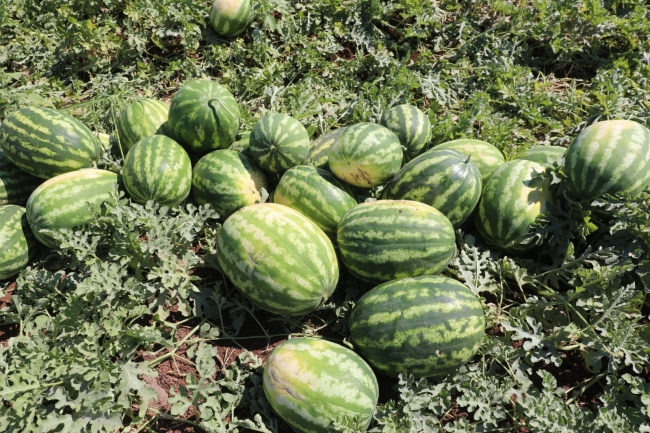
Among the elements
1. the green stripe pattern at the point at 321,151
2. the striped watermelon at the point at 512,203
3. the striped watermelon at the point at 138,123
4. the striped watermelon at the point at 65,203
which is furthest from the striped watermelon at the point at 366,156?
the striped watermelon at the point at 65,203

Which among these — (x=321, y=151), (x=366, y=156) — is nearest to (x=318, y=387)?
(x=366, y=156)

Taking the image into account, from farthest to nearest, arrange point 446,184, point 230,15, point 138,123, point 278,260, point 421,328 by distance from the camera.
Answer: point 230,15 → point 138,123 → point 446,184 → point 278,260 → point 421,328

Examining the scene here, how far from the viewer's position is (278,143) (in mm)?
3719

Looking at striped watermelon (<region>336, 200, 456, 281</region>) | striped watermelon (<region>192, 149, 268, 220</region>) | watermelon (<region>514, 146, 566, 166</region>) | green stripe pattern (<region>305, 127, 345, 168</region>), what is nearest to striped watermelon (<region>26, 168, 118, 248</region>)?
striped watermelon (<region>192, 149, 268, 220</region>)

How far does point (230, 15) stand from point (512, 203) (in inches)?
144

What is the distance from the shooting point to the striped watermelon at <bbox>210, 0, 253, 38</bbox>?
5445 millimetres

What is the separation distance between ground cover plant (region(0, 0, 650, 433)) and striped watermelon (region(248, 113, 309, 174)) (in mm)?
574

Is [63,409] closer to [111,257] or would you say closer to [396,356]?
[111,257]

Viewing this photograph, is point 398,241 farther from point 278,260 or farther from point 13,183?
point 13,183

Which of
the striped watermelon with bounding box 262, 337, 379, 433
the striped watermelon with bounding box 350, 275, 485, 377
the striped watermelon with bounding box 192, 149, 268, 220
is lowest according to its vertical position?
the striped watermelon with bounding box 262, 337, 379, 433

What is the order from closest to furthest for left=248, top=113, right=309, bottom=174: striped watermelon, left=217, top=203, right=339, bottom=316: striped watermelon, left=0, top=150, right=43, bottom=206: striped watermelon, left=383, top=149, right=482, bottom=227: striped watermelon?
left=217, top=203, right=339, bottom=316: striped watermelon < left=383, top=149, right=482, bottom=227: striped watermelon < left=248, top=113, right=309, bottom=174: striped watermelon < left=0, top=150, right=43, bottom=206: striped watermelon

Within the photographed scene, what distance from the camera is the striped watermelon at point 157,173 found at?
3.63 m

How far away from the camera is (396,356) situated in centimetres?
Answer: 294

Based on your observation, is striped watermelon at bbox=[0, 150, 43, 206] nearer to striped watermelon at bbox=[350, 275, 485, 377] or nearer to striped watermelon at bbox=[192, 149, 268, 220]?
striped watermelon at bbox=[192, 149, 268, 220]
